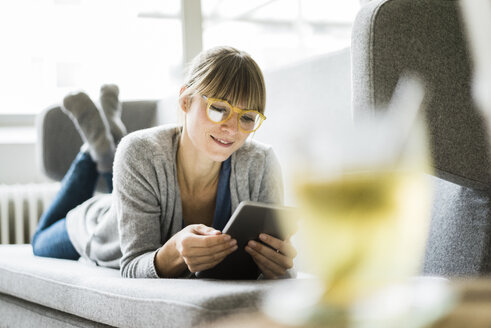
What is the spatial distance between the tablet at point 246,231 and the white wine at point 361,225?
0.57 meters

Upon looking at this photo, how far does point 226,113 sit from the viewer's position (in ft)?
3.67

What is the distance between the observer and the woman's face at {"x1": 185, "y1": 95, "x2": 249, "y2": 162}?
1.13m

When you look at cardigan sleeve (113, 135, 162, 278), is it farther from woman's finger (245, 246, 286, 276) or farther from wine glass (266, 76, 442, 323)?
wine glass (266, 76, 442, 323)

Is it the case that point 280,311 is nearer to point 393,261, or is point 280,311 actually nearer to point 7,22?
point 393,261

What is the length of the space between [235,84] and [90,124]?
0.86 metres

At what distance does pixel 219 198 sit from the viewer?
1.24m

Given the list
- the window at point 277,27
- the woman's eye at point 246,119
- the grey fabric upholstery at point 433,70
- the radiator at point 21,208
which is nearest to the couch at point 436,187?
the grey fabric upholstery at point 433,70

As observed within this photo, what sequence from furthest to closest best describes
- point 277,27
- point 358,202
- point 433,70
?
point 277,27 < point 433,70 < point 358,202

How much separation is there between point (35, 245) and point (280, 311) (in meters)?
1.56

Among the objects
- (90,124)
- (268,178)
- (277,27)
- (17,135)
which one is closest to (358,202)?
(268,178)

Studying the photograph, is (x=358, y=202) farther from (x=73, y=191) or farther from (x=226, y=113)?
(x=73, y=191)

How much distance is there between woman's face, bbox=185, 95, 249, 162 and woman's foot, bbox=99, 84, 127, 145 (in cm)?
84

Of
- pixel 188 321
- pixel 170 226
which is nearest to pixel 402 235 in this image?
pixel 188 321

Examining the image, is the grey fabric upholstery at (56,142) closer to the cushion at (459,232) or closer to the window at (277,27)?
the window at (277,27)
